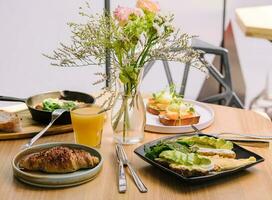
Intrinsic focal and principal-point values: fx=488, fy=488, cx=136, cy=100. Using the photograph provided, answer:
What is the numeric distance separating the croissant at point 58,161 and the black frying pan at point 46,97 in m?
0.33

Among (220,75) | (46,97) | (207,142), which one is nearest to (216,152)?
(207,142)

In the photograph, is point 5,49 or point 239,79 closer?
point 5,49

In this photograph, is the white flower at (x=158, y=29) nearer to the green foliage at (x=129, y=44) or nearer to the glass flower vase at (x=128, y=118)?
the green foliage at (x=129, y=44)

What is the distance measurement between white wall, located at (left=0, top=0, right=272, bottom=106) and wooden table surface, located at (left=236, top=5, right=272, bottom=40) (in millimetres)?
859

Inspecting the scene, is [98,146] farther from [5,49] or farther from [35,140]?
[5,49]

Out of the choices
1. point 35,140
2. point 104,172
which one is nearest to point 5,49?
point 35,140

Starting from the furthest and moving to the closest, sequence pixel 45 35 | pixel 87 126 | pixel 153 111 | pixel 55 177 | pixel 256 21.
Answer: pixel 45 35 → pixel 256 21 → pixel 153 111 → pixel 87 126 → pixel 55 177

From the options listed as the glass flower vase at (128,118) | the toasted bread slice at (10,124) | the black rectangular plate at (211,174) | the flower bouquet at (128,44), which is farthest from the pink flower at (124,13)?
the toasted bread slice at (10,124)

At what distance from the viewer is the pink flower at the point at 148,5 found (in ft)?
4.73

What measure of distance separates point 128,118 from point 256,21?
101 cm

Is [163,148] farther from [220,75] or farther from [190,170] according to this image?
[220,75]

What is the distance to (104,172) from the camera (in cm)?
133

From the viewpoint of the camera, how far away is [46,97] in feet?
6.01

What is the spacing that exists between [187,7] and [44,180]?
2.52 meters
